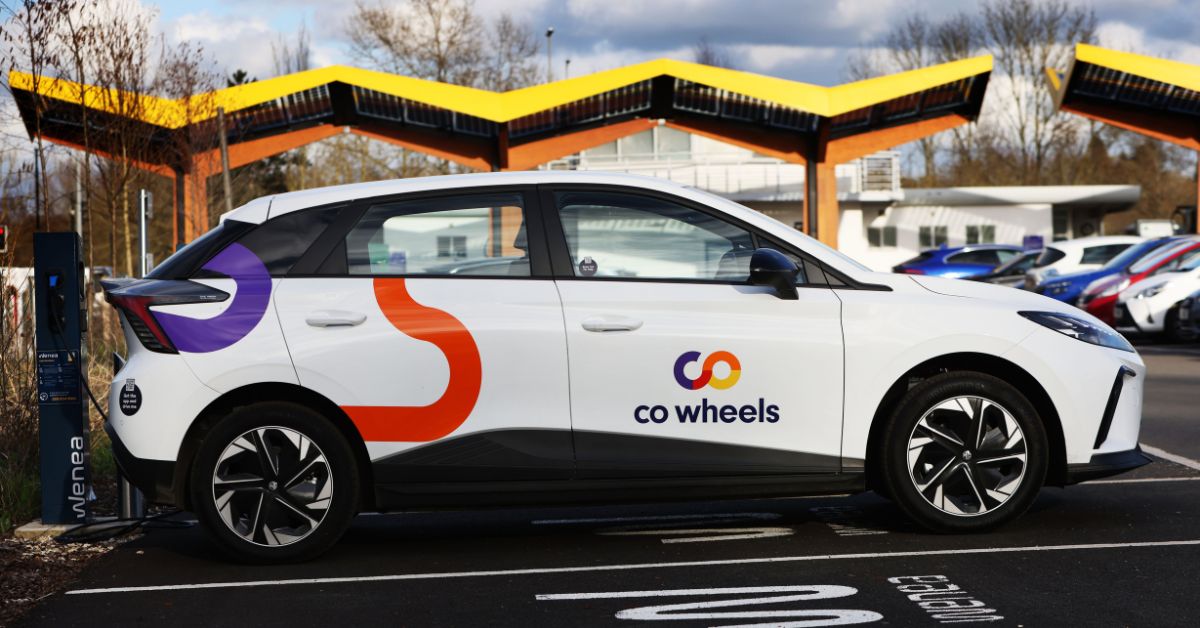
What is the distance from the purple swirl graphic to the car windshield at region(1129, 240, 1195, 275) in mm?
17447

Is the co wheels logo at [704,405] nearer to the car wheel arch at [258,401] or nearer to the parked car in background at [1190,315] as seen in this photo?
the car wheel arch at [258,401]

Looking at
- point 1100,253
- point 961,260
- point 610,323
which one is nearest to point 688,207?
point 610,323

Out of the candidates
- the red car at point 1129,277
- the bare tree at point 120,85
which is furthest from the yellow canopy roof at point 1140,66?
the bare tree at point 120,85

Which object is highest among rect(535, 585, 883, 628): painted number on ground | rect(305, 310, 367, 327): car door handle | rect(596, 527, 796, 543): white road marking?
rect(305, 310, 367, 327): car door handle

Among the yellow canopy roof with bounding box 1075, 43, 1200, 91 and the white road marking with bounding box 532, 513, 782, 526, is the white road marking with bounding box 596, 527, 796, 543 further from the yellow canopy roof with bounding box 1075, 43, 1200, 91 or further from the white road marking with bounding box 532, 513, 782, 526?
the yellow canopy roof with bounding box 1075, 43, 1200, 91

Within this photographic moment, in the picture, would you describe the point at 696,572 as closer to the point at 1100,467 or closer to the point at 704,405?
the point at 704,405

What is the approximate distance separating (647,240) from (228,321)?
1928 mm

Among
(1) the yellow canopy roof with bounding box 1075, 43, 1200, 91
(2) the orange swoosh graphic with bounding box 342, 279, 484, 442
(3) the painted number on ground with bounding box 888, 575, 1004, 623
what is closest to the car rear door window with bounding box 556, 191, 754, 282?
(2) the orange swoosh graphic with bounding box 342, 279, 484, 442

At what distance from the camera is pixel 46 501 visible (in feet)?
22.8

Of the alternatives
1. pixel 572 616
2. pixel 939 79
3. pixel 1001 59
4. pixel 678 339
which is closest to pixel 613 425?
pixel 678 339

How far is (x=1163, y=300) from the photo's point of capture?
64.8ft

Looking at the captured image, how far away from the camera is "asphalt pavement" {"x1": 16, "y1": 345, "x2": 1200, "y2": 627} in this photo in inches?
199

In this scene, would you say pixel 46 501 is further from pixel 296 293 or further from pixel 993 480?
pixel 993 480

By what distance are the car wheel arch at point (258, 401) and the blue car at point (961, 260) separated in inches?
1059
